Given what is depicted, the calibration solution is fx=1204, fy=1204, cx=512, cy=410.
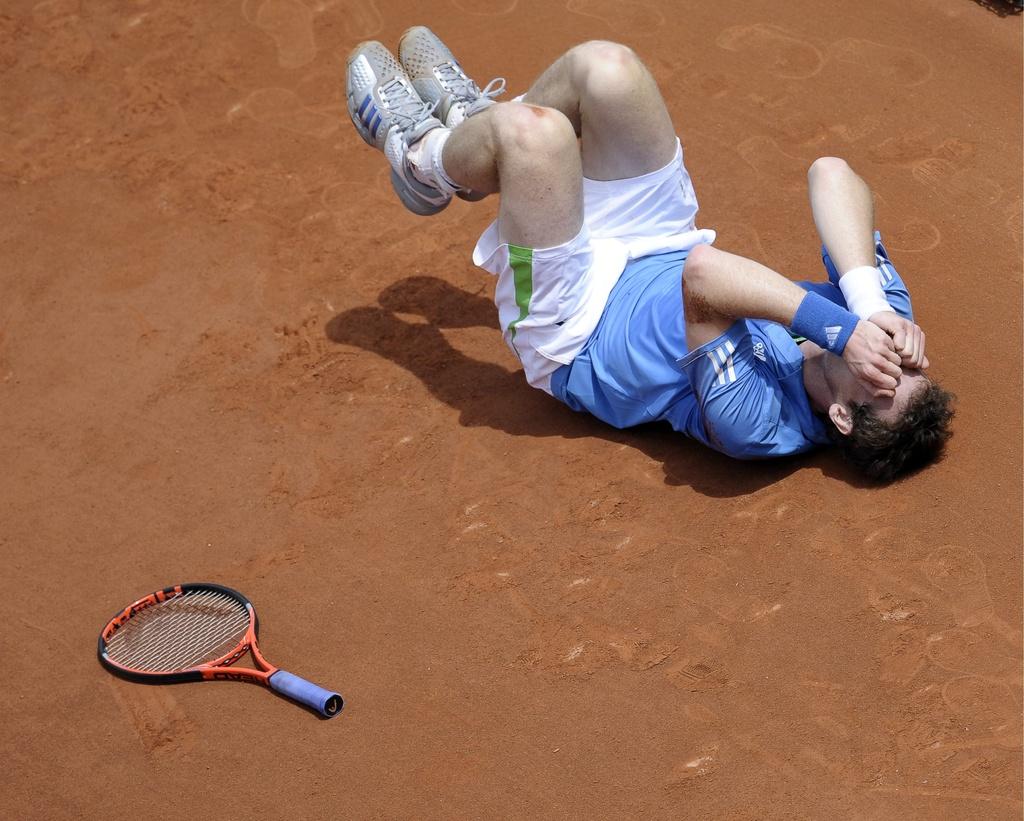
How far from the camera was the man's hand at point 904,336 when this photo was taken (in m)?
3.39

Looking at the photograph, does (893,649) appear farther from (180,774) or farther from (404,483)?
(180,774)

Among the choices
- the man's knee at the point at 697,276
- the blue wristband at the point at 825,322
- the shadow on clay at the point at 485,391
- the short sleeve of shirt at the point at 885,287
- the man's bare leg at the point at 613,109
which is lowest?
the shadow on clay at the point at 485,391

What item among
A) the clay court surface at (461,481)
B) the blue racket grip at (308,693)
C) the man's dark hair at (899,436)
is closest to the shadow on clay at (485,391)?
the clay court surface at (461,481)

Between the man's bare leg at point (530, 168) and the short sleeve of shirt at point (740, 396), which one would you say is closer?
the short sleeve of shirt at point (740, 396)

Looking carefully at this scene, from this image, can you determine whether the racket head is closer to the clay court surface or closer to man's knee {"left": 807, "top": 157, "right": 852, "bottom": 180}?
the clay court surface

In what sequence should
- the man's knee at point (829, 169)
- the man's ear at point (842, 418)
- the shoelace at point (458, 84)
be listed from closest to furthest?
the man's ear at point (842, 418)
the man's knee at point (829, 169)
the shoelace at point (458, 84)

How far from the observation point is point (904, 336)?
3.40m

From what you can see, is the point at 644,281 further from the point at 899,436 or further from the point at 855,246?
the point at 899,436

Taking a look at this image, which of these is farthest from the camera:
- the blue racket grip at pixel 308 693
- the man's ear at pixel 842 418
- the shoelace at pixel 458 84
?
the shoelace at pixel 458 84

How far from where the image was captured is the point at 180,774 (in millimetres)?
3281

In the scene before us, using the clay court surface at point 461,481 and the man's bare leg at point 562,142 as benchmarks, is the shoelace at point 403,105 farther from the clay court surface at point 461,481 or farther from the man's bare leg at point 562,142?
the clay court surface at point 461,481

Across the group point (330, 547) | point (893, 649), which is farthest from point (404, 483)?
point (893, 649)

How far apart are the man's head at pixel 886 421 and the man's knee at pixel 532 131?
1055 mm

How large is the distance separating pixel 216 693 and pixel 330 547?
58 centimetres
